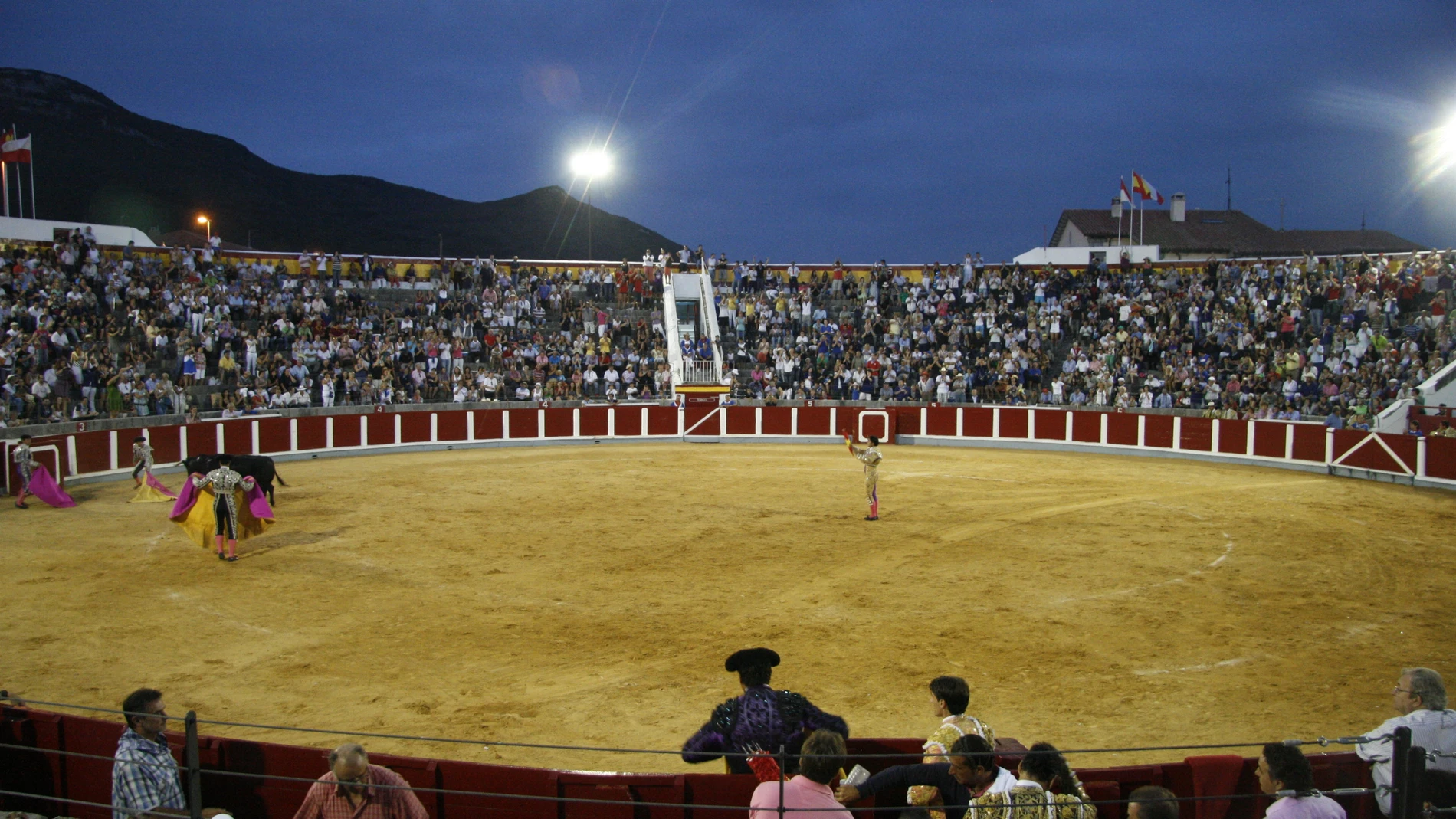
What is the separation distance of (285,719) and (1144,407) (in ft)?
77.7

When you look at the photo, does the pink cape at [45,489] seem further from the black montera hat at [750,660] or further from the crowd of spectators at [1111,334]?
the crowd of spectators at [1111,334]

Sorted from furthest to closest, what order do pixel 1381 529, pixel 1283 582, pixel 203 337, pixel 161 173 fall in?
1. pixel 161 173
2. pixel 203 337
3. pixel 1381 529
4. pixel 1283 582

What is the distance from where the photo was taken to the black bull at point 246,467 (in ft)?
43.1

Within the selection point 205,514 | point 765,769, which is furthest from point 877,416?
point 765,769

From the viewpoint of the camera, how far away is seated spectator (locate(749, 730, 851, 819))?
3.97m

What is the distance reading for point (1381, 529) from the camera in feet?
48.3

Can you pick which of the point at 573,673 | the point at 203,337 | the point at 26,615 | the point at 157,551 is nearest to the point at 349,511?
the point at 157,551

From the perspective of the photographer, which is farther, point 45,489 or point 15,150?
point 15,150

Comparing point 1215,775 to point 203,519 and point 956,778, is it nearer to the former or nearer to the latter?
point 956,778

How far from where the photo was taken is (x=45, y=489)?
54.3 feet

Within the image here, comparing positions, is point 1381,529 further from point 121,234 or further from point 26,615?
point 121,234

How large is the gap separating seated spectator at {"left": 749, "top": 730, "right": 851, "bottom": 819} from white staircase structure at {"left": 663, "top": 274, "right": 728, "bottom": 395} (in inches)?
952

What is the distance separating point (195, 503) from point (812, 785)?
11.7 meters

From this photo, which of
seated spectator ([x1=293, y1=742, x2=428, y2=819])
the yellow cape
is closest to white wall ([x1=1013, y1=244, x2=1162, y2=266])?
the yellow cape
